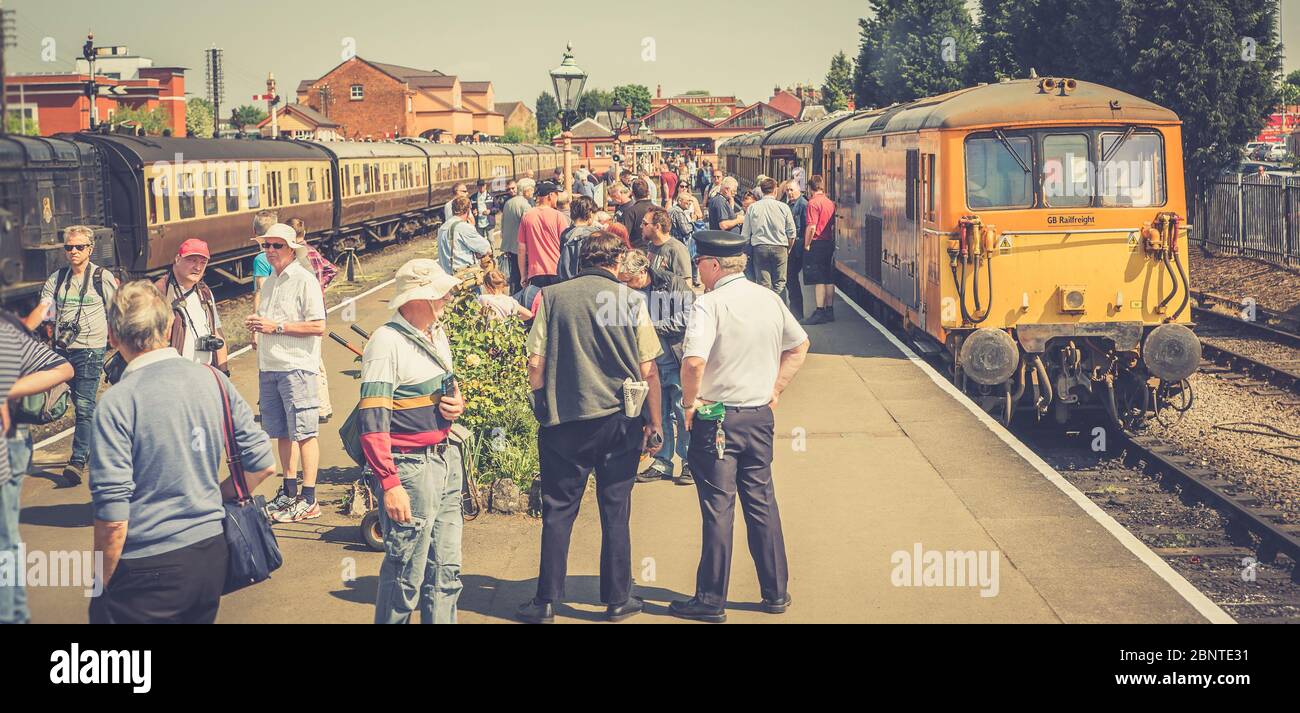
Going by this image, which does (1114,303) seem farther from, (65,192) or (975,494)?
(65,192)

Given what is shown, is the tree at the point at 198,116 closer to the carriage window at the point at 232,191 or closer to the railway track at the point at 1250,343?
the carriage window at the point at 232,191

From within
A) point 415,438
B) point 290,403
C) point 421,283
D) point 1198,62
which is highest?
point 1198,62

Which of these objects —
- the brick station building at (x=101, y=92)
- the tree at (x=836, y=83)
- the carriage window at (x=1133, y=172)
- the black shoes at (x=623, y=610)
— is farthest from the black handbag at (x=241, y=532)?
the tree at (x=836, y=83)

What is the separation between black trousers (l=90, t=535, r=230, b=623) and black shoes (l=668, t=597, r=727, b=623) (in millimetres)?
2774

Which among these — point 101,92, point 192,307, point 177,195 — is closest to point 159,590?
point 192,307

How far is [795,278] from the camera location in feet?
57.7

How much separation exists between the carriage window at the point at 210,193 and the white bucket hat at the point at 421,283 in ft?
59.6

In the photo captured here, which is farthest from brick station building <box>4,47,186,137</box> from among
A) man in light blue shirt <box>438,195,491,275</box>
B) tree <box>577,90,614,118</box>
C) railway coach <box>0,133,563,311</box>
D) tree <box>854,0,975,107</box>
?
tree <box>577,90,614,118</box>

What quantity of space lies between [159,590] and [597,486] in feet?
8.46

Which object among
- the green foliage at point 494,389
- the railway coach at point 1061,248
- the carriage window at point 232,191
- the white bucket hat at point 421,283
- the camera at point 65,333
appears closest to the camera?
the white bucket hat at point 421,283

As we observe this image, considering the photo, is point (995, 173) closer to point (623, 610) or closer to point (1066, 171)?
point (1066, 171)

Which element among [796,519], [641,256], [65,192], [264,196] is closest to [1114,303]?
[796,519]

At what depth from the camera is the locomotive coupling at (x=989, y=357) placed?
39.7 feet

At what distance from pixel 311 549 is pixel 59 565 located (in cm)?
146
